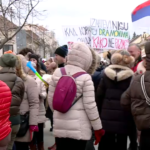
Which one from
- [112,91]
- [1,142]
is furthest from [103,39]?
[1,142]

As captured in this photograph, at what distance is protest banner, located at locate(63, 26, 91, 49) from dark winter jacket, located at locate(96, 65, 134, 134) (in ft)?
13.4

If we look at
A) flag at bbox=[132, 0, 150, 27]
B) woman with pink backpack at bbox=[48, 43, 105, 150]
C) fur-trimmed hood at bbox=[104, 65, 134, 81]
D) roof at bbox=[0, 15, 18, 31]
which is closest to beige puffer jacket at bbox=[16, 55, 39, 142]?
woman with pink backpack at bbox=[48, 43, 105, 150]

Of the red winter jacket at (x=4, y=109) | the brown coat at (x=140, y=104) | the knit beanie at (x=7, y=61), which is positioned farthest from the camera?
the knit beanie at (x=7, y=61)

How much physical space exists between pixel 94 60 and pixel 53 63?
8.28ft

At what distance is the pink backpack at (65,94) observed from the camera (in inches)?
129

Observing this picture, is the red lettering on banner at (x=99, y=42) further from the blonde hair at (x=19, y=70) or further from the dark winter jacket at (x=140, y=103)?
the dark winter jacket at (x=140, y=103)

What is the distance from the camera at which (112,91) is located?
4012 millimetres

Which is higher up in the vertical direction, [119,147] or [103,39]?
[103,39]

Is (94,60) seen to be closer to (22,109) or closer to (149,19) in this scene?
(22,109)

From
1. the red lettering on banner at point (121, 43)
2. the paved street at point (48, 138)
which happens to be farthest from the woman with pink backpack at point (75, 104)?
the red lettering on banner at point (121, 43)

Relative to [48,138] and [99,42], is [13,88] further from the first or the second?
[99,42]

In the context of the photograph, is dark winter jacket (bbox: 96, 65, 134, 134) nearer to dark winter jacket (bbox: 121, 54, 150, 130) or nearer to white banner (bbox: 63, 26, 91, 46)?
dark winter jacket (bbox: 121, 54, 150, 130)

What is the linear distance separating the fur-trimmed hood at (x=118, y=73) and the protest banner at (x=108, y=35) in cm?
395

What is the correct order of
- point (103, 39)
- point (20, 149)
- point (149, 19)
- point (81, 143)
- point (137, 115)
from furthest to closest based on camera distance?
point (103, 39) < point (149, 19) < point (20, 149) < point (81, 143) < point (137, 115)
